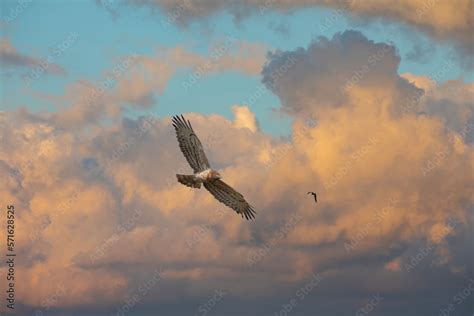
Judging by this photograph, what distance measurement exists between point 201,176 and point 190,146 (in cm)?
287

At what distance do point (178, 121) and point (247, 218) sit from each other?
8436mm

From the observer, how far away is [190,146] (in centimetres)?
5312

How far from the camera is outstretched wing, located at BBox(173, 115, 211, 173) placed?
52.6 metres

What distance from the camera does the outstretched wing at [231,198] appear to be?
53.2 metres

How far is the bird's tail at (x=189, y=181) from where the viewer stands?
2013 inches

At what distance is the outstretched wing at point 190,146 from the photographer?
52562mm

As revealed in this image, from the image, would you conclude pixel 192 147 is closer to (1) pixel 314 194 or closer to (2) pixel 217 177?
(2) pixel 217 177

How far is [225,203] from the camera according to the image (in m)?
54.3

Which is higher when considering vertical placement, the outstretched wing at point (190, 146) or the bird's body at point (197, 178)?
the outstretched wing at point (190, 146)

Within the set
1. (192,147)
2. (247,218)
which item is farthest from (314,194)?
(192,147)

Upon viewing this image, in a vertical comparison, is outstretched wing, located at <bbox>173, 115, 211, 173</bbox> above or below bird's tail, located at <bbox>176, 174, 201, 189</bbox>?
above

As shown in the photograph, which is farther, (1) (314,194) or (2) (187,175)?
(1) (314,194)

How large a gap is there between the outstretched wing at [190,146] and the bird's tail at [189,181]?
103 centimetres

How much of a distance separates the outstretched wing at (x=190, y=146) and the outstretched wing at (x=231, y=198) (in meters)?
1.80
